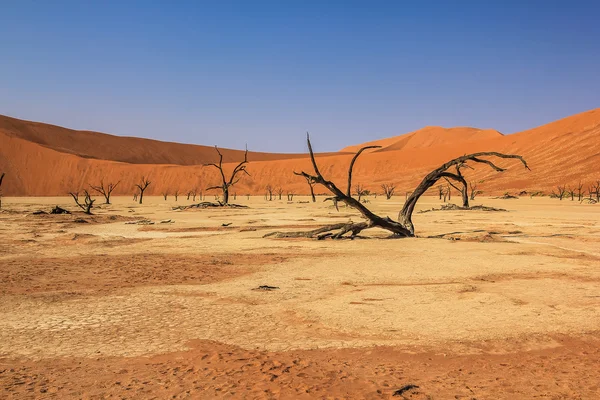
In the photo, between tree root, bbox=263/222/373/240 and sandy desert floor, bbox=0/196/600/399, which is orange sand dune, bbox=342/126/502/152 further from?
sandy desert floor, bbox=0/196/600/399

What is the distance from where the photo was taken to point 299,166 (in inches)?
4515

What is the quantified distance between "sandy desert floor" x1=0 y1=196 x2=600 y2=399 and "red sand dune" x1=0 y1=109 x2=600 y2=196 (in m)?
59.8

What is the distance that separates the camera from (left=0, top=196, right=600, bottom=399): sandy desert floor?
4.32 metres

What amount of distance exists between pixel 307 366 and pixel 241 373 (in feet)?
1.95

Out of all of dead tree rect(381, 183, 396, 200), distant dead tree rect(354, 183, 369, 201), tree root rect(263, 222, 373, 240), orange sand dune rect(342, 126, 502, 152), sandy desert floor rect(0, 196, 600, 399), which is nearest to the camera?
sandy desert floor rect(0, 196, 600, 399)

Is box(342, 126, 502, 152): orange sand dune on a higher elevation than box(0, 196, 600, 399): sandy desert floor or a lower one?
higher

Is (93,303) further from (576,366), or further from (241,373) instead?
(576,366)

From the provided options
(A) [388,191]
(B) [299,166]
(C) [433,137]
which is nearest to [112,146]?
(B) [299,166]

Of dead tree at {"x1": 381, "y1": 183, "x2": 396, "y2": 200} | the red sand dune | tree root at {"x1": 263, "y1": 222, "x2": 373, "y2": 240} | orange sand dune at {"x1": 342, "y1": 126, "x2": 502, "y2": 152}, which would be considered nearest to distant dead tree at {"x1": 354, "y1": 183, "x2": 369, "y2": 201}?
dead tree at {"x1": 381, "y1": 183, "x2": 396, "y2": 200}

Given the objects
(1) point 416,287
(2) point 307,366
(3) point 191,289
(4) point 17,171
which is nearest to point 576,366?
(2) point 307,366

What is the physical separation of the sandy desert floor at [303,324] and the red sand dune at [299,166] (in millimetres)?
59837

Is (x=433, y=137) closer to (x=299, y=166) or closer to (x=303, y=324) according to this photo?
(x=299, y=166)

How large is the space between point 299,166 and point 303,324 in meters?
109

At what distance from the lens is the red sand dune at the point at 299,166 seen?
7088cm
